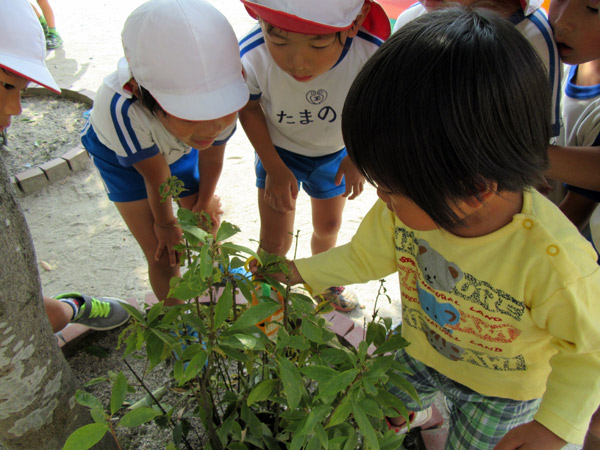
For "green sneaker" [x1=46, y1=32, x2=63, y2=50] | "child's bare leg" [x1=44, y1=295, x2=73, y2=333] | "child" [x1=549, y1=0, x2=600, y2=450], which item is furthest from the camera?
"green sneaker" [x1=46, y1=32, x2=63, y2=50]

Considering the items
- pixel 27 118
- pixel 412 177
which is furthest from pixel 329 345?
pixel 27 118

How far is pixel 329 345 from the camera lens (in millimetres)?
1149

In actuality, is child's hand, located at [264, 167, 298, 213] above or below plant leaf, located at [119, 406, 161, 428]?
below

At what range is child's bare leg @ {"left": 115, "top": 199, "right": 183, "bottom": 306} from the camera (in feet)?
6.34

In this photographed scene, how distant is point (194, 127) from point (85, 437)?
3.39 ft

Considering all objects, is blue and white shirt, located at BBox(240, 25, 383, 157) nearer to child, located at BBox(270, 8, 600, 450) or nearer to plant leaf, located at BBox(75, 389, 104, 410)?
child, located at BBox(270, 8, 600, 450)

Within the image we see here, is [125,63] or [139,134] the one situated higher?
[125,63]

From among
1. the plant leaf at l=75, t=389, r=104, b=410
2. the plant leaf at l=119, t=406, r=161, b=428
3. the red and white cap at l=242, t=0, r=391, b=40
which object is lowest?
the plant leaf at l=119, t=406, r=161, b=428

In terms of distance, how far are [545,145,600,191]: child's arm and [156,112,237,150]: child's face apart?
1044 mm

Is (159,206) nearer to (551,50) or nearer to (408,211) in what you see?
(408,211)

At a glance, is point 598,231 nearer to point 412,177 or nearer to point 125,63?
point 412,177

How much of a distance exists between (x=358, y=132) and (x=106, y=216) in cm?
298

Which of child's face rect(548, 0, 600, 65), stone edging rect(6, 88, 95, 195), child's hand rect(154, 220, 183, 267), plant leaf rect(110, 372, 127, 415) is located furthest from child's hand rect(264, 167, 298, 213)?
stone edging rect(6, 88, 95, 195)

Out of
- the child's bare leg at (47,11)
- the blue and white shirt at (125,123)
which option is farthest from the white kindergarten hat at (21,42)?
the child's bare leg at (47,11)
